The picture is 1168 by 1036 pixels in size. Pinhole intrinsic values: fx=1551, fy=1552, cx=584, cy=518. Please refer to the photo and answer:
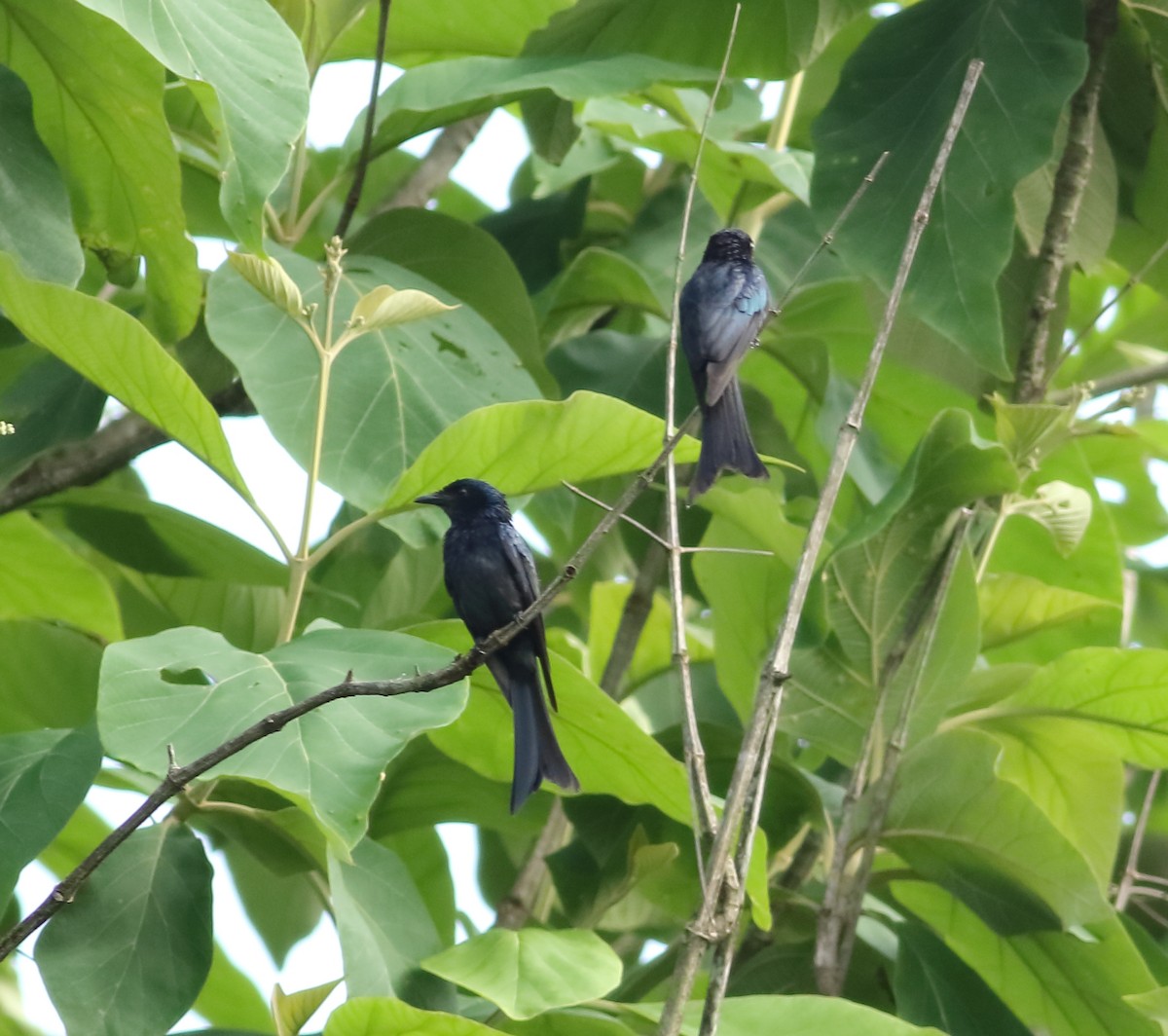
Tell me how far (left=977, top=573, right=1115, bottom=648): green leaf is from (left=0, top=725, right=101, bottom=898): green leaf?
1832mm

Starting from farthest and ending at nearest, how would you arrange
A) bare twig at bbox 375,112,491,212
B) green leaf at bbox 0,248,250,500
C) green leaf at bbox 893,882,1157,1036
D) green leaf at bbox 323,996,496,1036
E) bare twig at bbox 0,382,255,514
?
bare twig at bbox 375,112,491,212 → bare twig at bbox 0,382,255,514 → green leaf at bbox 893,882,1157,1036 → green leaf at bbox 0,248,250,500 → green leaf at bbox 323,996,496,1036

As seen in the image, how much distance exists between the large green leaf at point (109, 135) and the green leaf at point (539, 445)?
808mm

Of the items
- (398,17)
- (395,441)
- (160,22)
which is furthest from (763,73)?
(160,22)

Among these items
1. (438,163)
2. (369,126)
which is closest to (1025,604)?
(369,126)

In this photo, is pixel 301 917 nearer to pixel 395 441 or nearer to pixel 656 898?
pixel 656 898

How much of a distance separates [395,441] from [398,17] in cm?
126

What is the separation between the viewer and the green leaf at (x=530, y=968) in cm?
237

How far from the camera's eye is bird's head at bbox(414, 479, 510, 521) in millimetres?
2615

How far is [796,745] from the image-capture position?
397 cm

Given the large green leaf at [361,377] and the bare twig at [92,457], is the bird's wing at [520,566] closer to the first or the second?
the large green leaf at [361,377]

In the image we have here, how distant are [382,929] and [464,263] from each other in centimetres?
155

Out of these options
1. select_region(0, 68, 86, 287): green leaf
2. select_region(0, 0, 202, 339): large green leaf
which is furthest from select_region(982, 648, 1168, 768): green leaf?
select_region(0, 68, 86, 287): green leaf

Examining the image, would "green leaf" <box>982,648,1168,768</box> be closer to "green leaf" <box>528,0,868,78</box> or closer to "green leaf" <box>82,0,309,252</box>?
"green leaf" <box>528,0,868,78</box>

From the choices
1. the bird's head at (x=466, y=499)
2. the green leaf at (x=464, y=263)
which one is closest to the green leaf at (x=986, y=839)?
the bird's head at (x=466, y=499)
